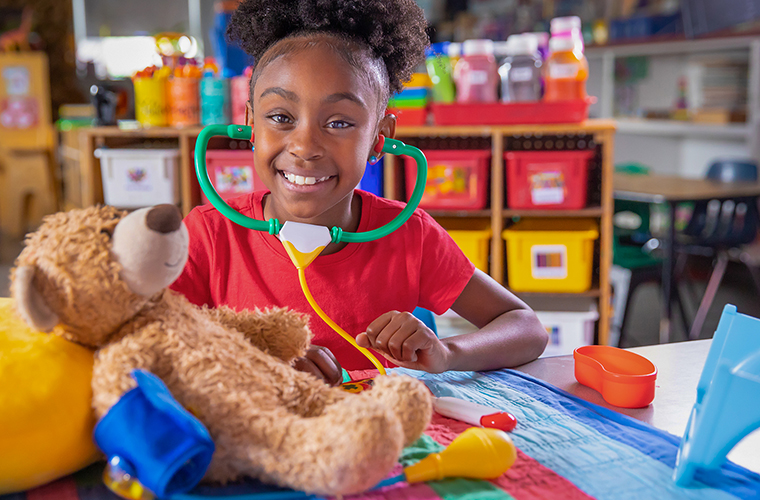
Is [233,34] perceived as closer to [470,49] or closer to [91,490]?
[91,490]

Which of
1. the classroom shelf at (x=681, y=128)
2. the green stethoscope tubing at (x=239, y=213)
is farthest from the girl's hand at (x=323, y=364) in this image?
the classroom shelf at (x=681, y=128)

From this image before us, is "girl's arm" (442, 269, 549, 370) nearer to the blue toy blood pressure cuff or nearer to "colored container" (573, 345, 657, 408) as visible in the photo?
"colored container" (573, 345, 657, 408)

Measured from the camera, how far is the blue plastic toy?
0.52 metres

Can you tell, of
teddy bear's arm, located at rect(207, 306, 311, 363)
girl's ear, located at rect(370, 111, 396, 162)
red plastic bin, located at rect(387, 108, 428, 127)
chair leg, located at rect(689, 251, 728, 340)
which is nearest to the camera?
teddy bear's arm, located at rect(207, 306, 311, 363)

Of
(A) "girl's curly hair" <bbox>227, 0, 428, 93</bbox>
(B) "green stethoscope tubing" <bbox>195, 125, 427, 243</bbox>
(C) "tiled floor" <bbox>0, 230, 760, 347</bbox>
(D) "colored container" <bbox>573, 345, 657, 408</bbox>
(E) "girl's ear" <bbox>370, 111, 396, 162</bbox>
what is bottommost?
(C) "tiled floor" <bbox>0, 230, 760, 347</bbox>

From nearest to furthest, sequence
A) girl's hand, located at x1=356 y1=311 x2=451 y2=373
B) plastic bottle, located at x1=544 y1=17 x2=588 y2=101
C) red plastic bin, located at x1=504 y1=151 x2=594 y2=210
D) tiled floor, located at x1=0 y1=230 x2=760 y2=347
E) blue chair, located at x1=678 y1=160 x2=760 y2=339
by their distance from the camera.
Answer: girl's hand, located at x1=356 y1=311 x2=451 y2=373 → plastic bottle, located at x1=544 y1=17 x2=588 y2=101 → red plastic bin, located at x1=504 y1=151 x2=594 y2=210 → blue chair, located at x1=678 y1=160 x2=760 y2=339 → tiled floor, located at x1=0 y1=230 x2=760 y2=347

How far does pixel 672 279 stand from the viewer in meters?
2.46

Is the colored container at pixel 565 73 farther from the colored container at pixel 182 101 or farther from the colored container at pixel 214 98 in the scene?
the colored container at pixel 182 101

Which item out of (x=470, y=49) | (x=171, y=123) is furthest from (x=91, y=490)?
(x=171, y=123)

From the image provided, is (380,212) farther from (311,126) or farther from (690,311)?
(690,311)

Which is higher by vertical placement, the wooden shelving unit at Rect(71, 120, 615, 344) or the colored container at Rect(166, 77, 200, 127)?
the colored container at Rect(166, 77, 200, 127)

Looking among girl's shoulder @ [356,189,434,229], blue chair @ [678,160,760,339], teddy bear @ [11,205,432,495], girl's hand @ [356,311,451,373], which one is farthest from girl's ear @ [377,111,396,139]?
blue chair @ [678,160,760,339]

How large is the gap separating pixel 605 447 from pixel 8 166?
207 inches

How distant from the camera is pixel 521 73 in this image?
2.09 metres
